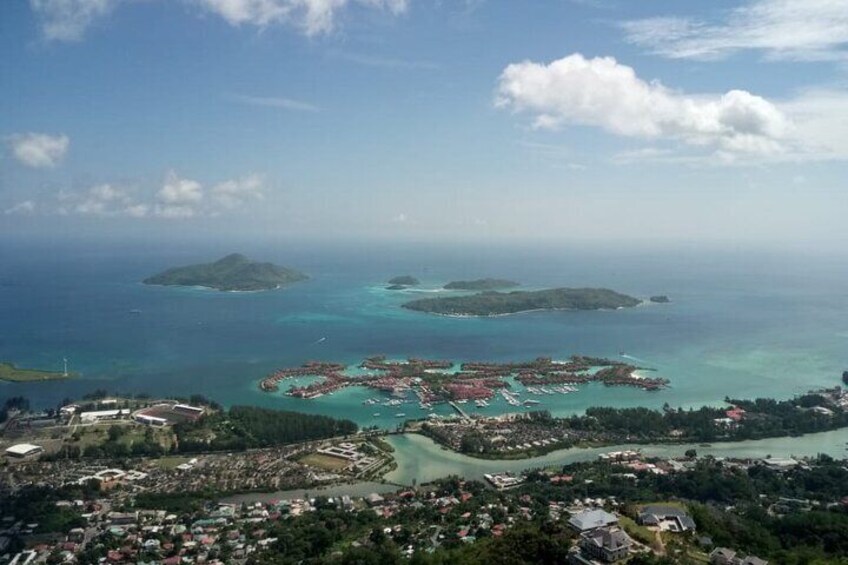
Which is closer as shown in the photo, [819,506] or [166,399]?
[819,506]

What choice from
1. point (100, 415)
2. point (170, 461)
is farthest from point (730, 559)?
point (100, 415)

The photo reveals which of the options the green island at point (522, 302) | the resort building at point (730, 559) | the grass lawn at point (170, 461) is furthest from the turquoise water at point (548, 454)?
the green island at point (522, 302)

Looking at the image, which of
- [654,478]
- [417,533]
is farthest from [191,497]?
[654,478]

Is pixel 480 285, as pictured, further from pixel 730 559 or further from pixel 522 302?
pixel 730 559

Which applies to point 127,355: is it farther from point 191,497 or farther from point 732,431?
point 732,431

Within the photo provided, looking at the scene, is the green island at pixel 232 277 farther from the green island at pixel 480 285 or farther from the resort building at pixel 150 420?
the resort building at pixel 150 420

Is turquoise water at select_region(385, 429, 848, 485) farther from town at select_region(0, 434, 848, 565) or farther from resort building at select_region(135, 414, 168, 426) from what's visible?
resort building at select_region(135, 414, 168, 426)

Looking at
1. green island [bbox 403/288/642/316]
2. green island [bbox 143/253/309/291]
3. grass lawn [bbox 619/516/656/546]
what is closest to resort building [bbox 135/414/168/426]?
grass lawn [bbox 619/516/656/546]
